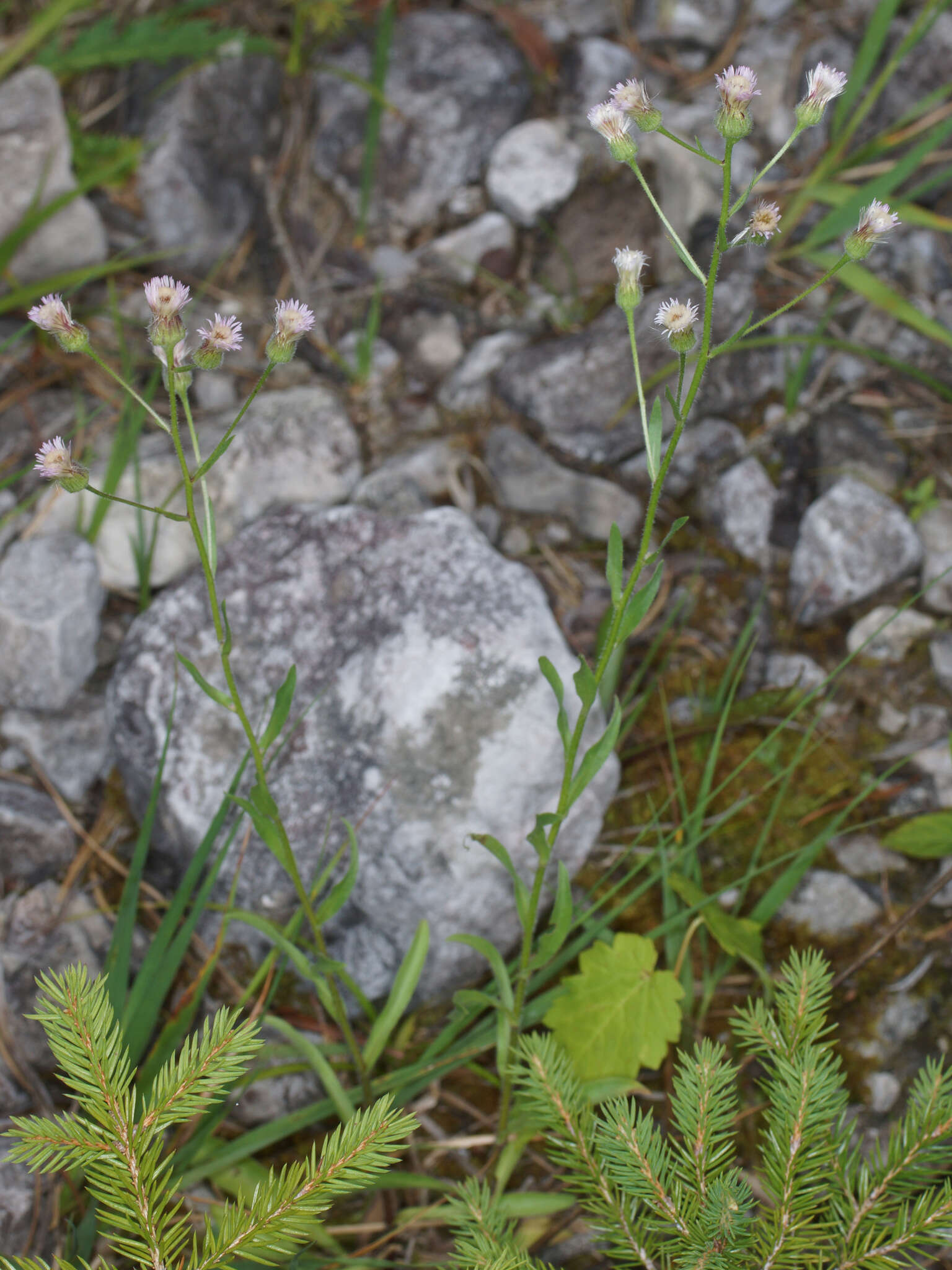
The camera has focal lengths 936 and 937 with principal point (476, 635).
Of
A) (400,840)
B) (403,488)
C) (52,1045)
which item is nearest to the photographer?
(52,1045)

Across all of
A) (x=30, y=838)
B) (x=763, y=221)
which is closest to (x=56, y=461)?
(x=763, y=221)

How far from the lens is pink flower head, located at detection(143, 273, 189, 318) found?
138 cm

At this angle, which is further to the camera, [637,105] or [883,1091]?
[883,1091]

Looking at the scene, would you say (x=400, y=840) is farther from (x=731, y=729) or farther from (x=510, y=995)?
(x=731, y=729)

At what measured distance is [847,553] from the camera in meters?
2.63

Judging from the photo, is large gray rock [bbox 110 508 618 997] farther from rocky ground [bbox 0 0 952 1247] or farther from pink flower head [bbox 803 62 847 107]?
pink flower head [bbox 803 62 847 107]

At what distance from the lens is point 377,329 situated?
308cm

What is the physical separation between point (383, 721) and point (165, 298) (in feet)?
3.94

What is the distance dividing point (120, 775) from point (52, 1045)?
131 cm

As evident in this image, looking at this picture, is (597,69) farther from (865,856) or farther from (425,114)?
(865,856)

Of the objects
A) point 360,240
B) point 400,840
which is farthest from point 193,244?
point 400,840

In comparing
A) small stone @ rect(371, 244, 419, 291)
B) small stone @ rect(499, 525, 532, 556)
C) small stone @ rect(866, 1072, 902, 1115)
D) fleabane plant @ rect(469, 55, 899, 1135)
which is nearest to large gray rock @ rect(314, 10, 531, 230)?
small stone @ rect(371, 244, 419, 291)

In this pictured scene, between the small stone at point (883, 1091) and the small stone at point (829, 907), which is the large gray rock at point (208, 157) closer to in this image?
the small stone at point (829, 907)

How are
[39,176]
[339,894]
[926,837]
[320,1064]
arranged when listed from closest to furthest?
[339,894], [320,1064], [926,837], [39,176]
